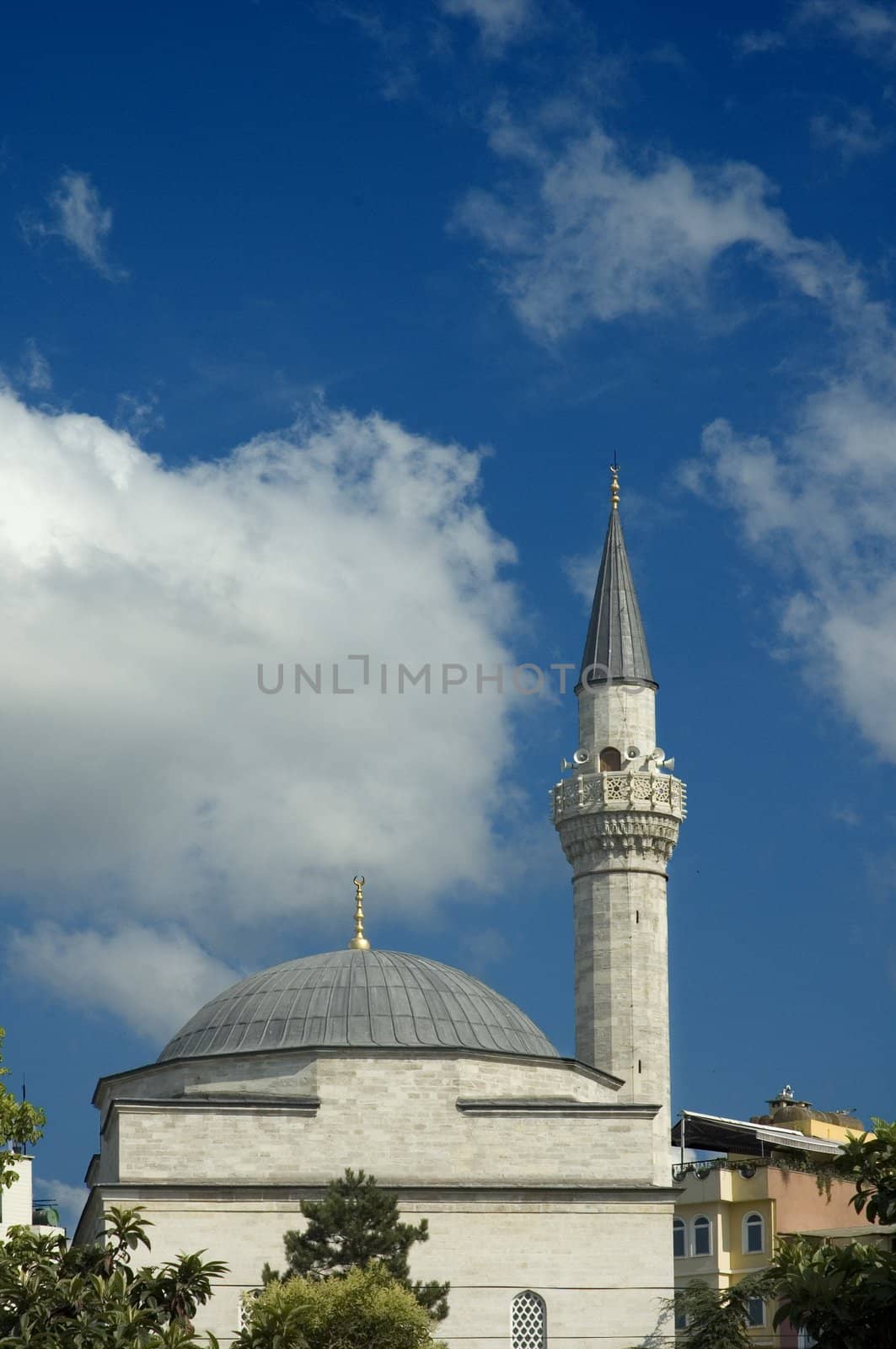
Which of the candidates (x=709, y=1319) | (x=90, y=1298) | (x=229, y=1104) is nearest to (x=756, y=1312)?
(x=709, y=1319)

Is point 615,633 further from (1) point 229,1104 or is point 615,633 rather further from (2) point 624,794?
(1) point 229,1104

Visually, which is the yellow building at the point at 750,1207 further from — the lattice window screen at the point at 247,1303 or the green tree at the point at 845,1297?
the green tree at the point at 845,1297

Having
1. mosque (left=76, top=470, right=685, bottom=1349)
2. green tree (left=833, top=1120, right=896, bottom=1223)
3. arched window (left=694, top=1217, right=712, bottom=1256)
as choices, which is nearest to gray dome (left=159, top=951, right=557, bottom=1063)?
mosque (left=76, top=470, right=685, bottom=1349)

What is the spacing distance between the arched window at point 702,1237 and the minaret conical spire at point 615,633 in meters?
8.81

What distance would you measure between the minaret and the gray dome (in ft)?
11.3

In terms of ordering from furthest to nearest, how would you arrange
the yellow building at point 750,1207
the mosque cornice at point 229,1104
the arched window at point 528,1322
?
the yellow building at point 750,1207, the mosque cornice at point 229,1104, the arched window at point 528,1322

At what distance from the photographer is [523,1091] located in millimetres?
27219

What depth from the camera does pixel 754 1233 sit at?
31.9m

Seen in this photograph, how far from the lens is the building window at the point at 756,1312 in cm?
3027

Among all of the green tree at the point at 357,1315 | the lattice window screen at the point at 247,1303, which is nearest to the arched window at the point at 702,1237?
the lattice window screen at the point at 247,1303

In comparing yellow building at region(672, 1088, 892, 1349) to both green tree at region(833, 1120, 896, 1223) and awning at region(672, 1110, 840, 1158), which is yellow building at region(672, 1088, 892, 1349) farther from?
green tree at region(833, 1120, 896, 1223)

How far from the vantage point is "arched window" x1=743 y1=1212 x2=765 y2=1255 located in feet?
104

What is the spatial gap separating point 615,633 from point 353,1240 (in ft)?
49.2

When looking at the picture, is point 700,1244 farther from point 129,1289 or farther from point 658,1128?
point 129,1289
